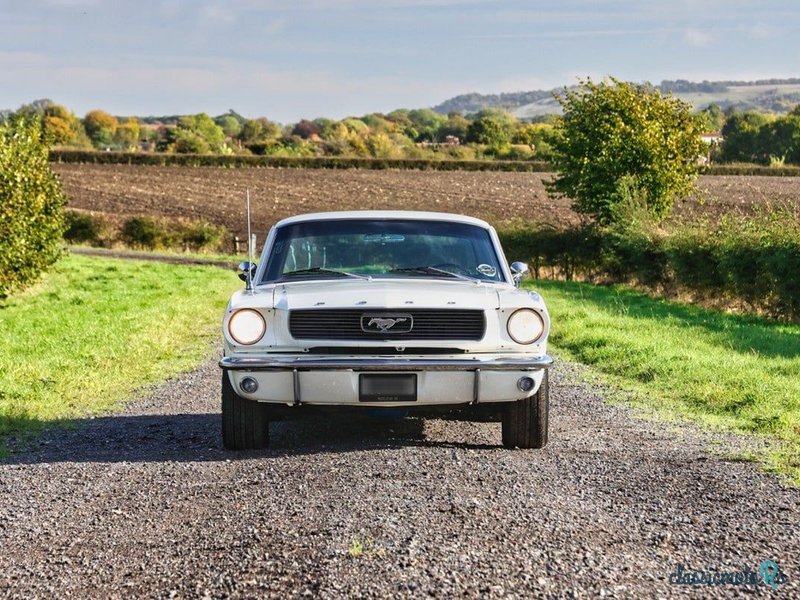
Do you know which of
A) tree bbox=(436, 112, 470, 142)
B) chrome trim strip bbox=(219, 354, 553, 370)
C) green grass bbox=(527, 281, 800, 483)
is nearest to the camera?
chrome trim strip bbox=(219, 354, 553, 370)

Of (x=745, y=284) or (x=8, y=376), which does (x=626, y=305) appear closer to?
(x=745, y=284)

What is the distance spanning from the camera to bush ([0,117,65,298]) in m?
21.0

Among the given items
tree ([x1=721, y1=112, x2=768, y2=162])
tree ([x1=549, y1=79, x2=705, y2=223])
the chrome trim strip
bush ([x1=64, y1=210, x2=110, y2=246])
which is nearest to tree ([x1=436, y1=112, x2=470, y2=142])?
tree ([x1=721, y1=112, x2=768, y2=162])

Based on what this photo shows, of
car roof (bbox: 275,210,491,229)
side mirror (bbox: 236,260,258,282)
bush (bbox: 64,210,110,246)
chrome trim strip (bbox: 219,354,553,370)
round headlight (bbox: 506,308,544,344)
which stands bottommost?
bush (bbox: 64,210,110,246)

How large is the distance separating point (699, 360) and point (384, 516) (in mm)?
7973

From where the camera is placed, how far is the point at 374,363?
277 inches

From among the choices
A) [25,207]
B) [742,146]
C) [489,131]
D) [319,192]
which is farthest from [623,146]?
[489,131]

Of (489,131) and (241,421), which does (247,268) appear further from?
(489,131)

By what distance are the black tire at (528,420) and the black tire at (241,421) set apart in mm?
1654

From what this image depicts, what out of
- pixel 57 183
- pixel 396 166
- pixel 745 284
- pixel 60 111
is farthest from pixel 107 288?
pixel 60 111

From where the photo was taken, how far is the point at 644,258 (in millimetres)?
26312

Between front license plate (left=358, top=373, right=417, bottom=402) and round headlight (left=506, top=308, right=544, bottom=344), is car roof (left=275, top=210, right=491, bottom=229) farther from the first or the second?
front license plate (left=358, top=373, right=417, bottom=402)

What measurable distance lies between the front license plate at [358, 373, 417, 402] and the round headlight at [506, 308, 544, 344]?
736 mm

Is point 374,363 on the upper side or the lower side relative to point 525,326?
lower
